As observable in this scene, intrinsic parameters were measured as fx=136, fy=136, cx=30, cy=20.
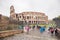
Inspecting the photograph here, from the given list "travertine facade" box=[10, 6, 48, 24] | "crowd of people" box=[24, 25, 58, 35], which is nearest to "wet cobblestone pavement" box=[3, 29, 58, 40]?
"crowd of people" box=[24, 25, 58, 35]

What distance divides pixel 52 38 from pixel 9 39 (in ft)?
2.22

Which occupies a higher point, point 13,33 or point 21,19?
point 21,19

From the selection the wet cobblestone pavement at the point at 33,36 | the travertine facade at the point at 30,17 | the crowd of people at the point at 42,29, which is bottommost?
the wet cobblestone pavement at the point at 33,36

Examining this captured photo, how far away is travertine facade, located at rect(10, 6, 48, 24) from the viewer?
2.22 metres

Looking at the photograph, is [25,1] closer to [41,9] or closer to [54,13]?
[41,9]

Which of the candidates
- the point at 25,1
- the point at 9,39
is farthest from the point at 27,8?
the point at 9,39

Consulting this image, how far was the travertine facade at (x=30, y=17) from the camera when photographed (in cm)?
222

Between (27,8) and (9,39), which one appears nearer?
(9,39)

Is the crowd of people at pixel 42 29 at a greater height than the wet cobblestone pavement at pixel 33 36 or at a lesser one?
greater

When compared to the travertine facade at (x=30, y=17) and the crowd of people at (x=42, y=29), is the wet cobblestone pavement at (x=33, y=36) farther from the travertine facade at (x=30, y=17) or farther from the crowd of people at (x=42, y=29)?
the travertine facade at (x=30, y=17)

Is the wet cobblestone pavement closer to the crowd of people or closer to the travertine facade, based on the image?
the crowd of people

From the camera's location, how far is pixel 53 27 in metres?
2.25

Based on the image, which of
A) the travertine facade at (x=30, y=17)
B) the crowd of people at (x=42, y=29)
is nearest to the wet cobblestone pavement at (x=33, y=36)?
the crowd of people at (x=42, y=29)

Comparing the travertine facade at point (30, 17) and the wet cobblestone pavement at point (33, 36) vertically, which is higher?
the travertine facade at point (30, 17)
